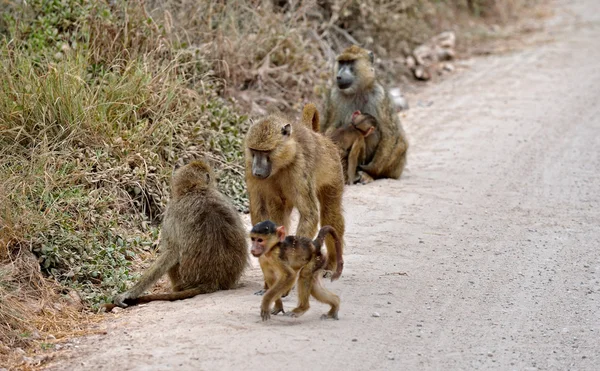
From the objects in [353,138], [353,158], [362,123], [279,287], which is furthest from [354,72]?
[279,287]

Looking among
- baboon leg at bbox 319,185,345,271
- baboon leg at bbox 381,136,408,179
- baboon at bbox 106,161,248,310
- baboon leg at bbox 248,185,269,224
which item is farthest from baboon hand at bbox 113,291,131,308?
baboon leg at bbox 381,136,408,179

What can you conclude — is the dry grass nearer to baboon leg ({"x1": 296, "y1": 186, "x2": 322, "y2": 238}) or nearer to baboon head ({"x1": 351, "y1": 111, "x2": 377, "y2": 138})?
baboon head ({"x1": 351, "y1": 111, "x2": 377, "y2": 138})

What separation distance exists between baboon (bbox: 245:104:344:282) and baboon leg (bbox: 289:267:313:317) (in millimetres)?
628

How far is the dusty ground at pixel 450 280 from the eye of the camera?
189 inches

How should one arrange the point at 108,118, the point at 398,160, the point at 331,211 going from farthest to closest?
the point at 398,160 < the point at 108,118 < the point at 331,211

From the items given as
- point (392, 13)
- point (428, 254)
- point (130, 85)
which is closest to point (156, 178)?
point (130, 85)

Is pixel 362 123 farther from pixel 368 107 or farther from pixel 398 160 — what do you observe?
pixel 398 160

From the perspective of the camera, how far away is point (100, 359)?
4.74 metres

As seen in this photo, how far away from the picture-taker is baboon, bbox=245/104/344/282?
5895mm

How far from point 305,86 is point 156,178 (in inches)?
150

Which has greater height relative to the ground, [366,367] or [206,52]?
[206,52]

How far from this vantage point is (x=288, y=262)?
520 centimetres

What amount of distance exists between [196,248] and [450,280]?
5.59 ft

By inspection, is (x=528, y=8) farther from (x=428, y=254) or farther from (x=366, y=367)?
(x=366, y=367)
